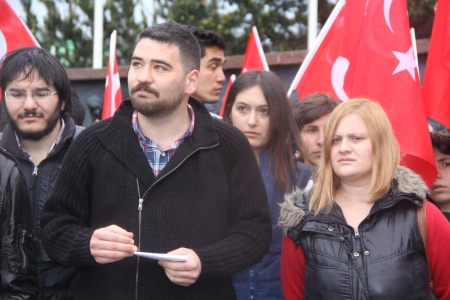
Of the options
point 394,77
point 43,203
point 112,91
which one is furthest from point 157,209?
point 112,91

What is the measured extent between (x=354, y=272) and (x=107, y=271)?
1.07 m

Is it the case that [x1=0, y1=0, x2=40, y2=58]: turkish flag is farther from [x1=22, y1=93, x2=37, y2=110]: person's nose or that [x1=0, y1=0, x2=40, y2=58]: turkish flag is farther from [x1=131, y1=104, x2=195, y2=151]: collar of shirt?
[x1=131, y1=104, x2=195, y2=151]: collar of shirt

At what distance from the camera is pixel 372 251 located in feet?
10.8

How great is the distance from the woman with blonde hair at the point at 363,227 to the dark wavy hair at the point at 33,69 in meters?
1.42

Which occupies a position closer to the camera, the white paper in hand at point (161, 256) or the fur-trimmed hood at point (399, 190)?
the white paper in hand at point (161, 256)

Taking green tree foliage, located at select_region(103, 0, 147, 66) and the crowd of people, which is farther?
green tree foliage, located at select_region(103, 0, 147, 66)

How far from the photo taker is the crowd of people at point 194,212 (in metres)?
3.16

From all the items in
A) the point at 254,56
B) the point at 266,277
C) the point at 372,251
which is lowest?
the point at 266,277

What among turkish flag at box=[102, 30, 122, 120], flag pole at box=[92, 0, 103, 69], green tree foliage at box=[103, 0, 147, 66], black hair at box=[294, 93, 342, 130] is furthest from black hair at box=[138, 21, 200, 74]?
green tree foliage at box=[103, 0, 147, 66]

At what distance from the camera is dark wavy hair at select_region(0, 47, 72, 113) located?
4011 millimetres

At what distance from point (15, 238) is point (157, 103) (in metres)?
0.87

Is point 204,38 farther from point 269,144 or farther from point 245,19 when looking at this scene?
point 245,19

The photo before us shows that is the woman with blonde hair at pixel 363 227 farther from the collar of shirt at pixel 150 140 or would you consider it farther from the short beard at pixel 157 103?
the short beard at pixel 157 103

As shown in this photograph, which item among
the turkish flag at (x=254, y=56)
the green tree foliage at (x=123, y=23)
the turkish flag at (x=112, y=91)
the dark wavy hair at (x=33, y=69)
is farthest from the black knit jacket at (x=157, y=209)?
the green tree foliage at (x=123, y=23)
